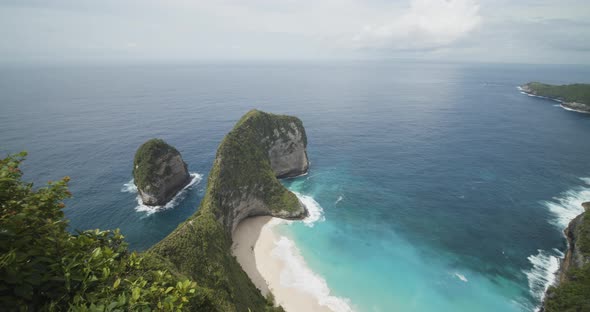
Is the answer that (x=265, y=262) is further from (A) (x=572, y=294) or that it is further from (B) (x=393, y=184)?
(A) (x=572, y=294)

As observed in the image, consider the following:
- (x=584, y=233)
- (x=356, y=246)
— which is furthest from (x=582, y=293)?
(x=356, y=246)

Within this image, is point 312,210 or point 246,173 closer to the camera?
point 246,173

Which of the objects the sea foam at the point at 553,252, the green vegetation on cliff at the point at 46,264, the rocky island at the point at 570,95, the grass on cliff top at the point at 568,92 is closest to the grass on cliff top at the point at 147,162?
the green vegetation on cliff at the point at 46,264

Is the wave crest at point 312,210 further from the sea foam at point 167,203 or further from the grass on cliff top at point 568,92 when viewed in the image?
the grass on cliff top at point 568,92

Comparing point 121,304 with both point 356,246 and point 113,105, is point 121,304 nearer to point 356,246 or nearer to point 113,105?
point 356,246

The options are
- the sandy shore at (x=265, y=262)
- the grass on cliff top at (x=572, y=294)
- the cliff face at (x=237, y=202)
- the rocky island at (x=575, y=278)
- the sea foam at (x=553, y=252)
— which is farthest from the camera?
the sea foam at (x=553, y=252)

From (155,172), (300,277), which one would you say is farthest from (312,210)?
(155,172)

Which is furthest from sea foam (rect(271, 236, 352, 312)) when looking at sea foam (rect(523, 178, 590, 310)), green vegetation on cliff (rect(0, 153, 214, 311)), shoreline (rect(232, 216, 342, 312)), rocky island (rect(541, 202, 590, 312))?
green vegetation on cliff (rect(0, 153, 214, 311))
